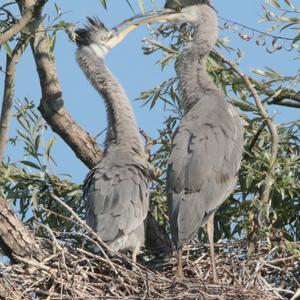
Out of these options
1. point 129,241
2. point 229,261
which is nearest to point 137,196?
point 129,241

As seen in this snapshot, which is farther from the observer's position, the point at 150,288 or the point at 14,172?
the point at 14,172

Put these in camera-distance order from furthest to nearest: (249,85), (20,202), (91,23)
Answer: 1. (91,23)
2. (20,202)
3. (249,85)

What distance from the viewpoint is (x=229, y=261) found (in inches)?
274

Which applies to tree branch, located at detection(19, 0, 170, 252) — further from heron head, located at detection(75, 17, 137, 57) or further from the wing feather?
heron head, located at detection(75, 17, 137, 57)

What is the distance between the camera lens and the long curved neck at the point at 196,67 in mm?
7523

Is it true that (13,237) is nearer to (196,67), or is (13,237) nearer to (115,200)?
(115,200)

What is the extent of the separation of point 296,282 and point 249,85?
4.41ft

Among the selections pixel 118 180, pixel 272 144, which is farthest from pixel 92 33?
pixel 272 144

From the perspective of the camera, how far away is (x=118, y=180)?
Result: 702cm

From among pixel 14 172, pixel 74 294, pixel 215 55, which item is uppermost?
pixel 215 55

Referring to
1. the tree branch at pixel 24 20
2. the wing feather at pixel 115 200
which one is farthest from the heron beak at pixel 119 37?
the tree branch at pixel 24 20

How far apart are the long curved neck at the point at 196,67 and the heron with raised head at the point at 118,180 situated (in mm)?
442

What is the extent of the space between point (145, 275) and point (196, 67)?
71.5 inches

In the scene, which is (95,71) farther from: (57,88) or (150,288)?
(150,288)
